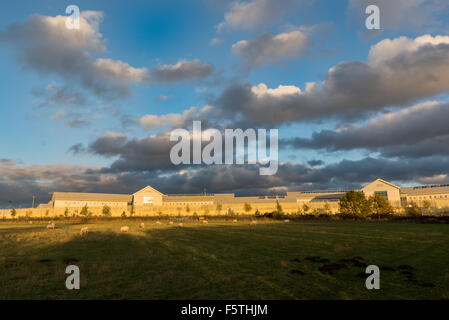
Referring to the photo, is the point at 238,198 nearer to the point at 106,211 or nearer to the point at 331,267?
the point at 106,211

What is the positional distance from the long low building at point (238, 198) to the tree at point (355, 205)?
28950 millimetres

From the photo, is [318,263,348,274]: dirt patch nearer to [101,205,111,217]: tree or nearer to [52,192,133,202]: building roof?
[101,205,111,217]: tree

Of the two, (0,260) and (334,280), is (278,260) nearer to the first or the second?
(334,280)

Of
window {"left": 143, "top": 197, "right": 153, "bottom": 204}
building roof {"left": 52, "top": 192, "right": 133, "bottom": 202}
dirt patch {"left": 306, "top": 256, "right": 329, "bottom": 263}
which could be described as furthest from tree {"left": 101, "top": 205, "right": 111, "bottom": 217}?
dirt patch {"left": 306, "top": 256, "right": 329, "bottom": 263}

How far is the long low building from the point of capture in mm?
99688

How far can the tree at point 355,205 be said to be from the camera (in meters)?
65.5

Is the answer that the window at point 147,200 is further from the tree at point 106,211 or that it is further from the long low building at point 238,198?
the tree at point 106,211

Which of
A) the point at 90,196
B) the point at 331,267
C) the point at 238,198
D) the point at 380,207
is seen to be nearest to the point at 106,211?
the point at 90,196

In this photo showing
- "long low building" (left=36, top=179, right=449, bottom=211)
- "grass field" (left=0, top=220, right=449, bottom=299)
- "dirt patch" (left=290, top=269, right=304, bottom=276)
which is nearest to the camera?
"grass field" (left=0, top=220, right=449, bottom=299)

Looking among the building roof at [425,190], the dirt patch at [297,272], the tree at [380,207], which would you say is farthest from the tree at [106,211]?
the building roof at [425,190]

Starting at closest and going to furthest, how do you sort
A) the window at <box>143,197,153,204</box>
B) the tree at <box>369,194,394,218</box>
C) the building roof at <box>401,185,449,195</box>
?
1. the tree at <box>369,194,394,218</box>
2. the building roof at <box>401,185,449,195</box>
3. the window at <box>143,197,153,204</box>

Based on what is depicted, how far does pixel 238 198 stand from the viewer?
13938cm

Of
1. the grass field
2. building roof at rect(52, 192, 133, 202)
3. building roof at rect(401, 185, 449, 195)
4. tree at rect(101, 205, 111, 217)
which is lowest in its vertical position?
tree at rect(101, 205, 111, 217)
